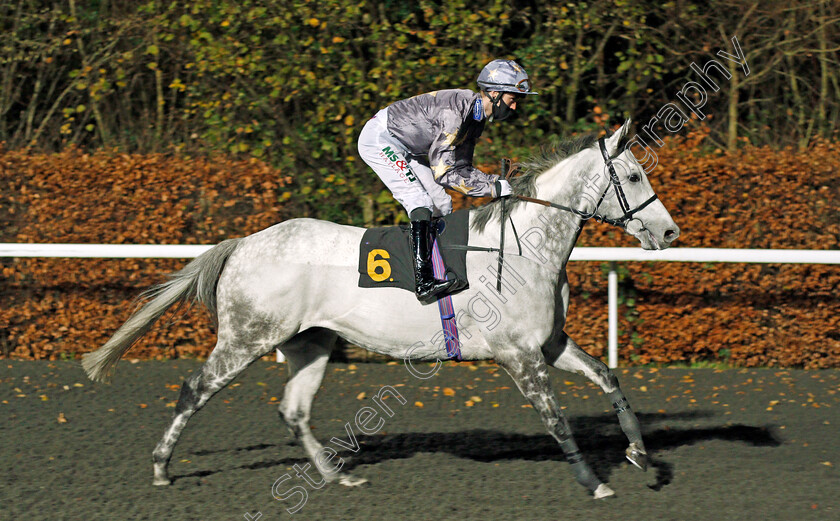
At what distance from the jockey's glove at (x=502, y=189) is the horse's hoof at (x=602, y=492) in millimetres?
1557

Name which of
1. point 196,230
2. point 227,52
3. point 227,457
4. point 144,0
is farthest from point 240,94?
point 227,457

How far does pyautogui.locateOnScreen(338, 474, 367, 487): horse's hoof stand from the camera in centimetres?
486

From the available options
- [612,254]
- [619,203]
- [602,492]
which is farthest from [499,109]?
[612,254]

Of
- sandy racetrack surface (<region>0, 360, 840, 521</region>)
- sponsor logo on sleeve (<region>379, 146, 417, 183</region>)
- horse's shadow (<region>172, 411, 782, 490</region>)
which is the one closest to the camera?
sandy racetrack surface (<region>0, 360, 840, 521</region>)

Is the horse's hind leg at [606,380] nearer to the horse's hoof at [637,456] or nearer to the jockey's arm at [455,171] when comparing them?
the horse's hoof at [637,456]

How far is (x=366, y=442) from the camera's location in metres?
5.80

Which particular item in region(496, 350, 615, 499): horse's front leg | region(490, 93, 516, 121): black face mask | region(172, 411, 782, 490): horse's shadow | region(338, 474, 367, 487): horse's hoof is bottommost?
region(172, 411, 782, 490): horse's shadow

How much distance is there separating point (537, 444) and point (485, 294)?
1.45m

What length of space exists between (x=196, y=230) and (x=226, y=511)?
4.39m

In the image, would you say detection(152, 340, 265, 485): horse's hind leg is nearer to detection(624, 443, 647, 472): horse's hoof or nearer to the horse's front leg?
the horse's front leg

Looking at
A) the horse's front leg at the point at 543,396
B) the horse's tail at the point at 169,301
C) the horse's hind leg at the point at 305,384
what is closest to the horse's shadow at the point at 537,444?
the horse's hind leg at the point at 305,384

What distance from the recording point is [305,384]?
16.9 ft

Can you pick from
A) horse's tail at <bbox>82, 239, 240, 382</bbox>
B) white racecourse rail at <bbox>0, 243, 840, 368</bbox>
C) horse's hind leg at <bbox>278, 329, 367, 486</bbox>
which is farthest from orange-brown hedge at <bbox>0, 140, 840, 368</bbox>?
horse's hind leg at <bbox>278, 329, 367, 486</bbox>

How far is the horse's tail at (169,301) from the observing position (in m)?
5.08
